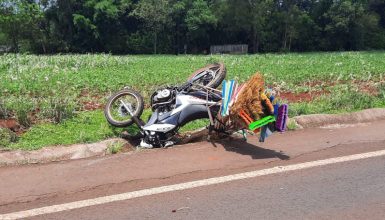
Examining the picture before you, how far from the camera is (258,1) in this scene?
5594 centimetres

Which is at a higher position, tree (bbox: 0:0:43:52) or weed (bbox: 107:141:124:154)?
tree (bbox: 0:0:43:52)

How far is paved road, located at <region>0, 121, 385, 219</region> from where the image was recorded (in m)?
4.20

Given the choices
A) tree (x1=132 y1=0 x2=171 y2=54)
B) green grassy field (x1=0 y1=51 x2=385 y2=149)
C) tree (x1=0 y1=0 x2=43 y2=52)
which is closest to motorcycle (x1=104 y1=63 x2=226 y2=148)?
green grassy field (x1=0 y1=51 x2=385 y2=149)

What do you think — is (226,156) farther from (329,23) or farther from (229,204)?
(329,23)

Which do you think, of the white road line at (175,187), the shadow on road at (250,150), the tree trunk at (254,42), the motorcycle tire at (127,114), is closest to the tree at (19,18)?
the tree trunk at (254,42)

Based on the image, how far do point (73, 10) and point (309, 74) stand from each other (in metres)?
44.9

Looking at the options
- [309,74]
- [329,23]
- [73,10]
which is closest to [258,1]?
[329,23]

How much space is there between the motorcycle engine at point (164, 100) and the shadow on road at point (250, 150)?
91 centimetres

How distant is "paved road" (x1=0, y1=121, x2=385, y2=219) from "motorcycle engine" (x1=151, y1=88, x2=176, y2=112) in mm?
791

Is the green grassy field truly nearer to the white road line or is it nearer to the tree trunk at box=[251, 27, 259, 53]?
the white road line

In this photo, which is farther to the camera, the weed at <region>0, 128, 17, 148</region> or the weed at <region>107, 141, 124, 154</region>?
the weed at <region>0, 128, 17, 148</region>

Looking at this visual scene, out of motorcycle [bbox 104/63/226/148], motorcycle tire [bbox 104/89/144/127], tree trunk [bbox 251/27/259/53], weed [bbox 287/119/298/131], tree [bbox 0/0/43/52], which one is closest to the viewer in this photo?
motorcycle [bbox 104/63/226/148]

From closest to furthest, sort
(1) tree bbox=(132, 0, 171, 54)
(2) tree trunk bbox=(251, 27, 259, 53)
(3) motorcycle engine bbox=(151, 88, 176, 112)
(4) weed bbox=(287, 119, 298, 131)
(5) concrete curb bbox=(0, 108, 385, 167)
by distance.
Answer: (5) concrete curb bbox=(0, 108, 385, 167)
(3) motorcycle engine bbox=(151, 88, 176, 112)
(4) weed bbox=(287, 119, 298, 131)
(1) tree bbox=(132, 0, 171, 54)
(2) tree trunk bbox=(251, 27, 259, 53)

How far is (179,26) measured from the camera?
56594 mm
